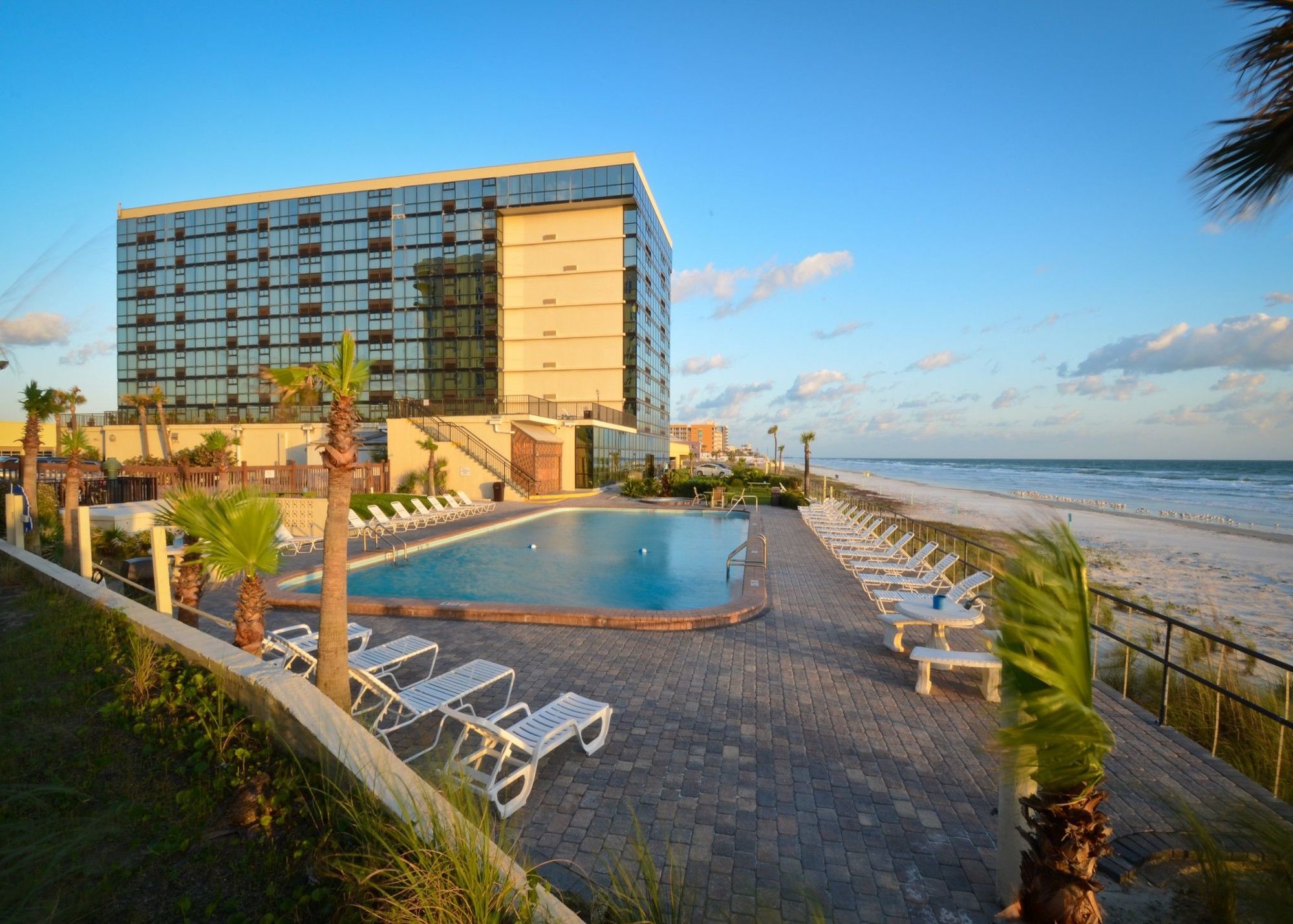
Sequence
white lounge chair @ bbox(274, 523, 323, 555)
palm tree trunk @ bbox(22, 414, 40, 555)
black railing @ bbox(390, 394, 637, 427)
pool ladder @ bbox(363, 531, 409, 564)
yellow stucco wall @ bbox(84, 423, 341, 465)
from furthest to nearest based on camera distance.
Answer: yellow stucco wall @ bbox(84, 423, 341, 465) → black railing @ bbox(390, 394, 637, 427) → pool ladder @ bbox(363, 531, 409, 564) → white lounge chair @ bbox(274, 523, 323, 555) → palm tree trunk @ bbox(22, 414, 40, 555)

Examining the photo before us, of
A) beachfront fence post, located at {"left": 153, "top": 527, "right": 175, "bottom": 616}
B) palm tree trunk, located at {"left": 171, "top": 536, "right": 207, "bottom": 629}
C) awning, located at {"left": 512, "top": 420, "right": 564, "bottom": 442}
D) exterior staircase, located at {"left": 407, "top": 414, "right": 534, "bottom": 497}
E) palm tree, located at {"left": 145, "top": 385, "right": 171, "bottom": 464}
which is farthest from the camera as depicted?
palm tree, located at {"left": 145, "top": 385, "right": 171, "bottom": 464}

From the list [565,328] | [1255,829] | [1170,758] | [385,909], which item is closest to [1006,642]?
[1255,829]

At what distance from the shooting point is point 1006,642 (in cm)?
187

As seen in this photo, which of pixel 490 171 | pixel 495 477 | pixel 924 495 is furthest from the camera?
pixel 924 495

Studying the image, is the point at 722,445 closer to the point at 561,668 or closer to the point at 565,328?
the point at 565,328

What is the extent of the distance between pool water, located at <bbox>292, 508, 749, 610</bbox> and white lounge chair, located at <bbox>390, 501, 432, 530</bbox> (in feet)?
5.40

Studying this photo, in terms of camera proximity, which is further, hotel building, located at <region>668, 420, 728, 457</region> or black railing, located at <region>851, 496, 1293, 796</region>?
hotel building, located at <region>668, 420, 728, 457</region>

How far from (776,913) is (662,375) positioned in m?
43.4

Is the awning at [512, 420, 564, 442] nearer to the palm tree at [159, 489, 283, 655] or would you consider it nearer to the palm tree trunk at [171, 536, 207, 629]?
the palm tree trunk at [171, 536, 207, 629]

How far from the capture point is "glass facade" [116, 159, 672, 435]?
37.2 meters

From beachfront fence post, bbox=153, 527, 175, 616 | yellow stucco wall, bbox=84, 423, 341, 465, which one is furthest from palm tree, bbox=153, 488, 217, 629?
yellow stucco wall, bbox=84, 423, 341, 465

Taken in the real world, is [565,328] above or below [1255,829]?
above

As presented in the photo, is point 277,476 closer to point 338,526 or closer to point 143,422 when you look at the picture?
point 143,422

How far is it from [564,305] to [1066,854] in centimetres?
3764
